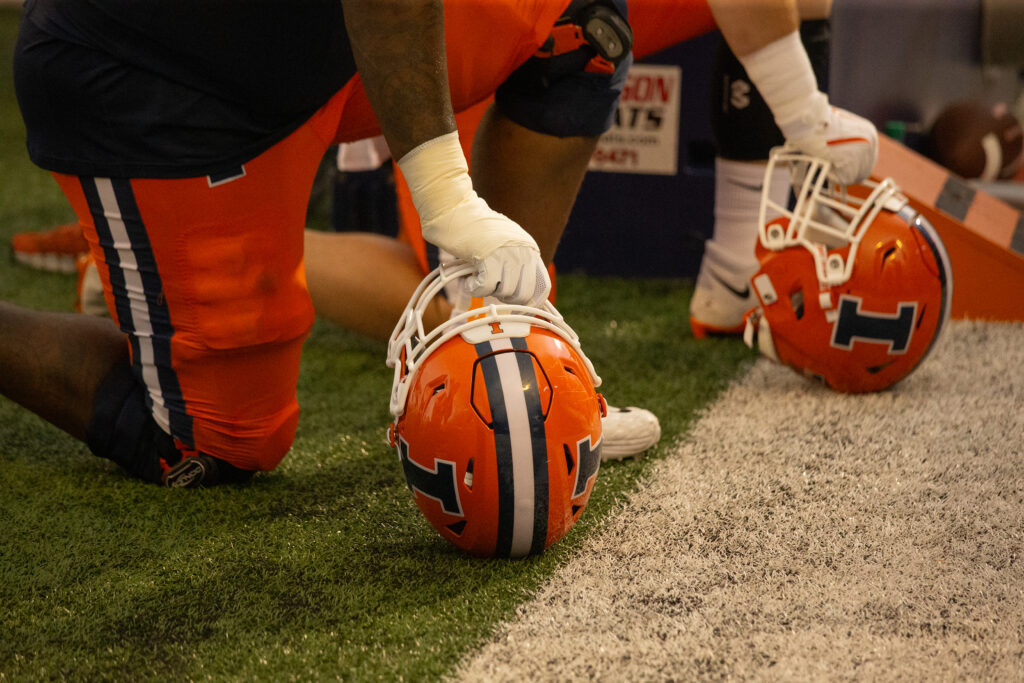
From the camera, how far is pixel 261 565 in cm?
120

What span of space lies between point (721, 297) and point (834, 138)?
0.46m

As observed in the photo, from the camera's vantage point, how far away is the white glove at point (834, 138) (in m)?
1.66

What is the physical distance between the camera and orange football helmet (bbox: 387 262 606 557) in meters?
1.09

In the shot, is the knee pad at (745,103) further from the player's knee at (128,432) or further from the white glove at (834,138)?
the player's knee at (128,432)

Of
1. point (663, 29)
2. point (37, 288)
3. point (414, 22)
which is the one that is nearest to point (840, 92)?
point (663, 29)

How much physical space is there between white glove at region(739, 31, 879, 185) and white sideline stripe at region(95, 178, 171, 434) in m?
1.02

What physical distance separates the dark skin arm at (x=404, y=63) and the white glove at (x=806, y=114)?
764 millimetres

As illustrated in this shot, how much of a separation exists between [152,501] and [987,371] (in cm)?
141

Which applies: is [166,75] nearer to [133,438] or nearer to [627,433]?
[133,438]

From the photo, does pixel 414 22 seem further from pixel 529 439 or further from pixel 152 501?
pixel 152 501

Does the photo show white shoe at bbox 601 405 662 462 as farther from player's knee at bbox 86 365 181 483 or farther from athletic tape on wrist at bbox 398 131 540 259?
player's knee at bbox 86 365 181 483

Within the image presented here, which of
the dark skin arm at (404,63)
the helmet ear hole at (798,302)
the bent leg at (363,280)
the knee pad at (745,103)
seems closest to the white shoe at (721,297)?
the knee pad at (745,103)

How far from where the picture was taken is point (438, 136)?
1.09 metres

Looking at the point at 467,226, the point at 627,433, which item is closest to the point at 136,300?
the point at 467,226
